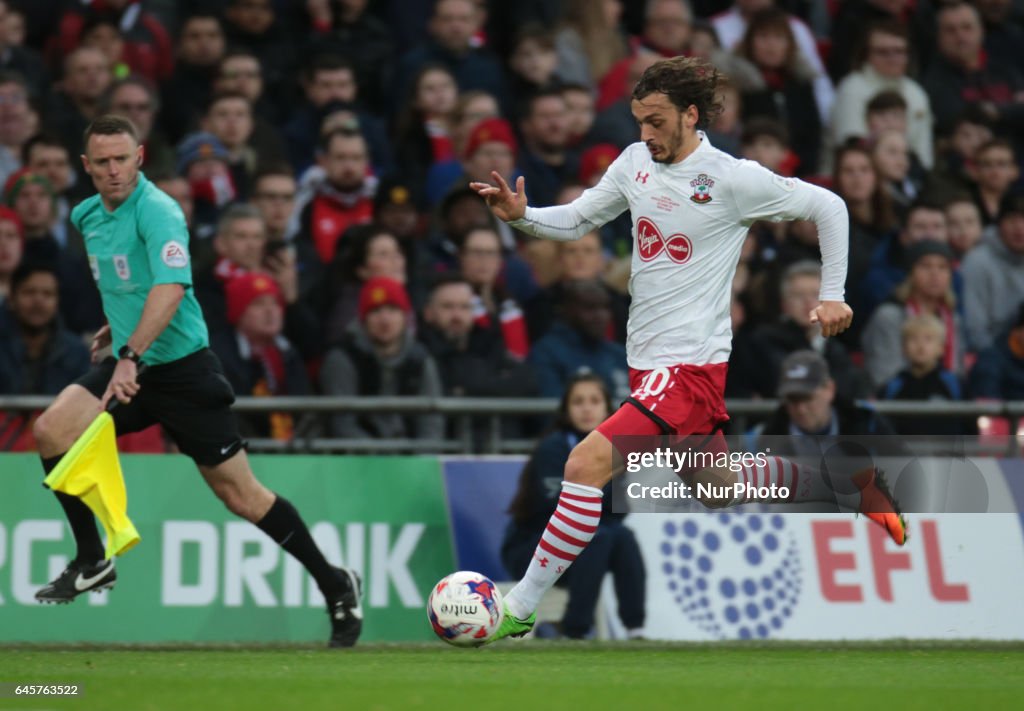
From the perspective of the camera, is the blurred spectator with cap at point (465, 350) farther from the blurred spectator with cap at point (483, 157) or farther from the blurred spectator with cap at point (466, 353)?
the blurred spectator with cap at point (483, 157)

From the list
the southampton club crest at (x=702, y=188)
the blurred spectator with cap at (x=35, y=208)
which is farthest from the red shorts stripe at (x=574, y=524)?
the blurred spectator with cap at (x=35, y=208)

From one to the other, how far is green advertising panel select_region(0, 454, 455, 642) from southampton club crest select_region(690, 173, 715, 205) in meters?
3.42

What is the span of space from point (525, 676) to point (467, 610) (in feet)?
1.68

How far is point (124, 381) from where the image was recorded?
909cm

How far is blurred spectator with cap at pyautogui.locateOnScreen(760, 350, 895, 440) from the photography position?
11.8 metres

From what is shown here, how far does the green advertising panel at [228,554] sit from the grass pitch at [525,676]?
0.68 meters

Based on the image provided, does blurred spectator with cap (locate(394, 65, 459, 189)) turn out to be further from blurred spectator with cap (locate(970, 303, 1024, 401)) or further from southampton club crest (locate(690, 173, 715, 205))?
southampton club crest (locate(690, 173, 715, 205))

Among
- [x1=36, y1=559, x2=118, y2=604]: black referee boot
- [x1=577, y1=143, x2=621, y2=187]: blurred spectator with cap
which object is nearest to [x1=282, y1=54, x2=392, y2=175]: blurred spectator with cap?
[x1=577, y1=143, x2=621, y2=187]: blurred spectator with cap

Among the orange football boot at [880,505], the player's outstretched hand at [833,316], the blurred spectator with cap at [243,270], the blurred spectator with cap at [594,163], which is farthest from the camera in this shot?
the blurred spectator with cap at [594,163]

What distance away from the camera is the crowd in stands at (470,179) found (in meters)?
12.4

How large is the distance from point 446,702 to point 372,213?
281 inches

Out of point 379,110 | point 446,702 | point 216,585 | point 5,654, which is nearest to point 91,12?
point 379,110

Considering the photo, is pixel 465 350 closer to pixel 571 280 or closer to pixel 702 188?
pixel 571 280

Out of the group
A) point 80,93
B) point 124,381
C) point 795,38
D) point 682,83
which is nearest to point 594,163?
point 795,38
